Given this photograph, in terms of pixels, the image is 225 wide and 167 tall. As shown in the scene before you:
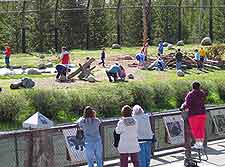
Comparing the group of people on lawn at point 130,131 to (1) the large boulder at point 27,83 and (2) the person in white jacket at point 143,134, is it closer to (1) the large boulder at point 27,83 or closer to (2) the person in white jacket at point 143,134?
(2) the person in white jacket at point 143,134

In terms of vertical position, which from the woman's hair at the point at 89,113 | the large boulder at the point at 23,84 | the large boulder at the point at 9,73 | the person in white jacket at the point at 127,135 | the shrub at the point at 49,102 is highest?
the woman's hair at the point at 89,113

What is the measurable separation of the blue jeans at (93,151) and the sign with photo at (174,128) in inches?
139

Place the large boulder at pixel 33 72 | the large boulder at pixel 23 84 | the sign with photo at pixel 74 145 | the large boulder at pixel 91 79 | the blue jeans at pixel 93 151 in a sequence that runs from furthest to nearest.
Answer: the large boulder at pixel 33 72 < the large boulder at pixel 91 79 < the large boulder at pixel 23 84 < the sign with photo at pixel 74 145 < the blue jeans at pixel 93 151

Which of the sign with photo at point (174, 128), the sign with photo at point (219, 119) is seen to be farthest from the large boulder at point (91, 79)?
the sign with photo at point (174, 128)

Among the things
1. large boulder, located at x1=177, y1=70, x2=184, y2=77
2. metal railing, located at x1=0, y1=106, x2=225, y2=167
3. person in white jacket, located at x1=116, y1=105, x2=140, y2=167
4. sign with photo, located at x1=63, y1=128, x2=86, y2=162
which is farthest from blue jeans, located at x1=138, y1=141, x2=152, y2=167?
large boulder, located at x1=177, y1=70, x2=184, y2=77

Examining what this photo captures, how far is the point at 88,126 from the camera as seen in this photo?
12.1 metres

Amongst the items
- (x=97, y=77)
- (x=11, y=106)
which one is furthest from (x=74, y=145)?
(x=97, y=77)

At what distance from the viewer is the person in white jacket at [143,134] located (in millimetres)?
12578

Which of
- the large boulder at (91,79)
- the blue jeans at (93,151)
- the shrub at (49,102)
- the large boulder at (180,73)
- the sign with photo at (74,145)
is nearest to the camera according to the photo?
the blue jeans at (93,151)

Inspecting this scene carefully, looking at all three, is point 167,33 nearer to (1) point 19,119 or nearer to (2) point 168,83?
(2) point 168,83

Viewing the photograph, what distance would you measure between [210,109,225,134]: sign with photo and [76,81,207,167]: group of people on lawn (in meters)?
3.49

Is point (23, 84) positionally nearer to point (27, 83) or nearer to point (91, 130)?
point (27, 83)

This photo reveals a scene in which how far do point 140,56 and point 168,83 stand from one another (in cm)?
922

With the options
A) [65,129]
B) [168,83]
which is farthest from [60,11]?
[65,129]
